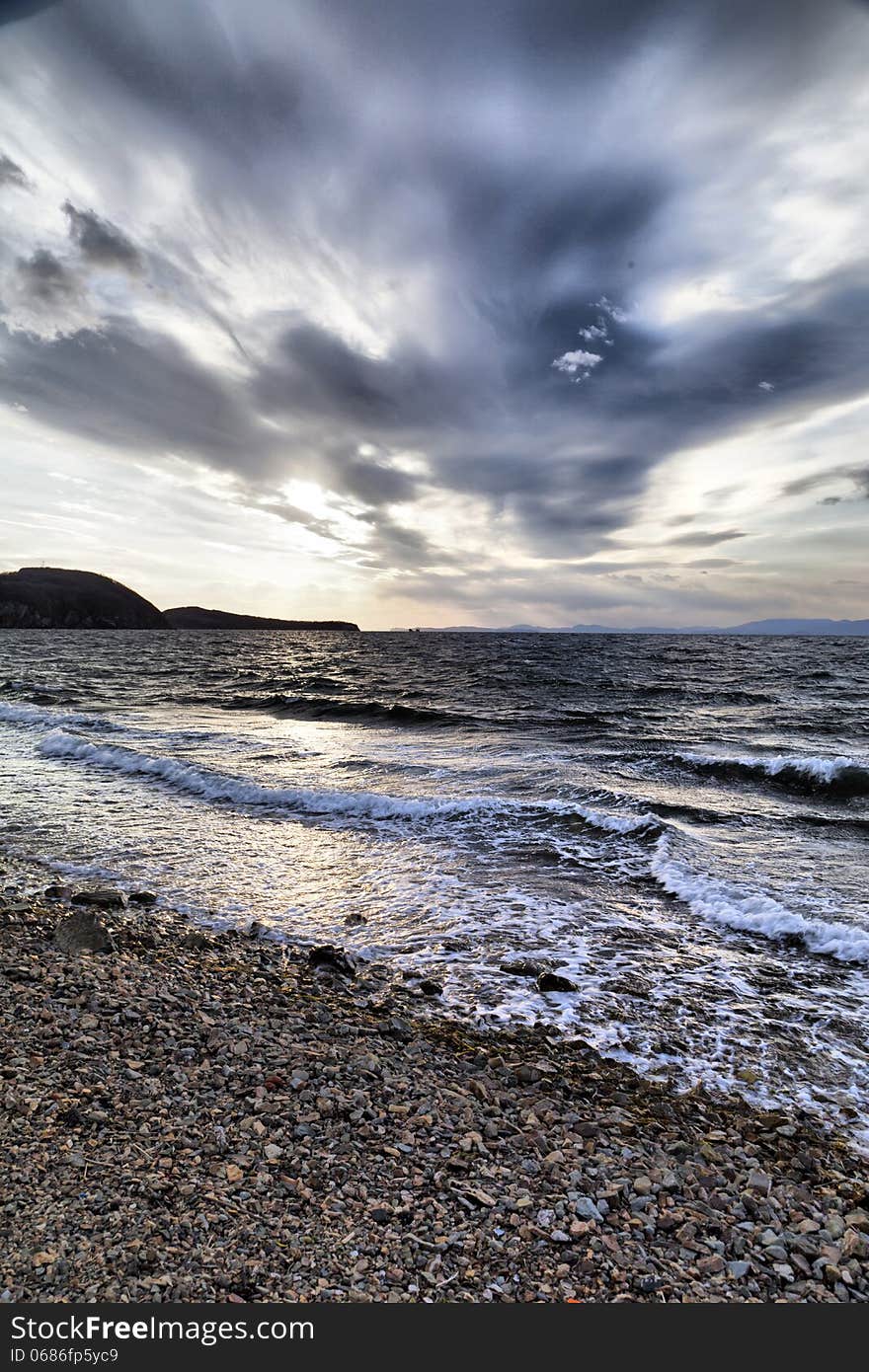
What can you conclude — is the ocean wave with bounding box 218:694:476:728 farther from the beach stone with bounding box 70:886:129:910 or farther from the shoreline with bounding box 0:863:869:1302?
the shoreline with bounding box 0:863:869:1302

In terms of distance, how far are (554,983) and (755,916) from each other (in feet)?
11.4

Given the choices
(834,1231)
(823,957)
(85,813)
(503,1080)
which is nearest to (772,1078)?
(834,1231)

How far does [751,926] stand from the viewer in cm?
788

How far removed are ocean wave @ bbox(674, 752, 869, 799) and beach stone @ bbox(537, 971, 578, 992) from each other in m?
12.7

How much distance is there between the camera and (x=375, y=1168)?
12.2 ft

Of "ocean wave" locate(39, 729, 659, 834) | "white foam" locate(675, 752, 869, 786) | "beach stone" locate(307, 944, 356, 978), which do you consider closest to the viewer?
"beach stone" locate(307, 944, 356, 978)

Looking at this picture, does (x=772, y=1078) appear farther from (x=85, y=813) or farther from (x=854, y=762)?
(x=854, y=762)

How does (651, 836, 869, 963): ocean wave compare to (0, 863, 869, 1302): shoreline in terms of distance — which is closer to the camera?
(0, 863, 869, 1302): shoreline

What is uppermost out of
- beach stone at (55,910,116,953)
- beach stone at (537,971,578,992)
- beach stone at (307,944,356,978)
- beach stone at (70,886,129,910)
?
beach stone at (55,910,116,953)

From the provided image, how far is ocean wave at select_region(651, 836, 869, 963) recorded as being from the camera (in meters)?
7.25

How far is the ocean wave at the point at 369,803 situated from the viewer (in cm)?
1277

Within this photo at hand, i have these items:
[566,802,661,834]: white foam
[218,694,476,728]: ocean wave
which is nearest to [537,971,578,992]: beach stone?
[566,802,661,834]: white foam

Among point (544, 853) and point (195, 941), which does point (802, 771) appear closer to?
point (544, 853)

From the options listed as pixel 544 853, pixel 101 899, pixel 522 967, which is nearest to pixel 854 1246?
pixel 522 967
